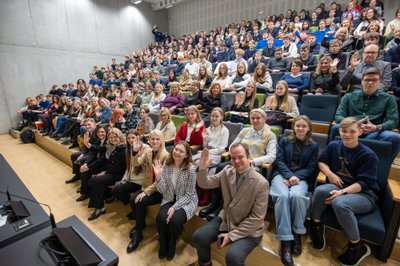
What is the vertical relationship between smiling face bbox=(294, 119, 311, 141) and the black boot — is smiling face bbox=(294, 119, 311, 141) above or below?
above

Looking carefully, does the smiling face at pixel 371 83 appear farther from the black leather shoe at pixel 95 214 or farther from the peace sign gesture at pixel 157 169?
the black leather shoe at pixel 95 214

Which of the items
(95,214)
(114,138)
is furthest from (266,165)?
(95,214)

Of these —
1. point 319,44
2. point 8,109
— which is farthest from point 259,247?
point 8,109

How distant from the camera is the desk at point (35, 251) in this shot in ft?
2.58

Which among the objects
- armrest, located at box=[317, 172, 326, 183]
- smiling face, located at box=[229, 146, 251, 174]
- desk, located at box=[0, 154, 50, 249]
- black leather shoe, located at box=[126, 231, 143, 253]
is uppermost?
smiling face, located at box=[229, 146, 251, 174]

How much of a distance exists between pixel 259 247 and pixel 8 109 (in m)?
8.24

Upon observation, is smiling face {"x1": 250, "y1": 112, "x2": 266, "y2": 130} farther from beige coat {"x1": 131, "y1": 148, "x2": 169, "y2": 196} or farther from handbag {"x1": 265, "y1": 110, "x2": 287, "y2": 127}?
beige coat {"x1": 131, "y1": 148, "x2": 169, "y2": 196}

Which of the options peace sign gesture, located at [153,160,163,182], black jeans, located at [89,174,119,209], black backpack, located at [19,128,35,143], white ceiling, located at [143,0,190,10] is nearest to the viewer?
peace sign gesture, located at [153,160,163,182]

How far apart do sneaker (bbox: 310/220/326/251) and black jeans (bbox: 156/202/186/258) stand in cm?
93

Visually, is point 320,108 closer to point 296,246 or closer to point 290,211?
point 290,211

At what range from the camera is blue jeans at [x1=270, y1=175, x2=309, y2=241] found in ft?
4.39

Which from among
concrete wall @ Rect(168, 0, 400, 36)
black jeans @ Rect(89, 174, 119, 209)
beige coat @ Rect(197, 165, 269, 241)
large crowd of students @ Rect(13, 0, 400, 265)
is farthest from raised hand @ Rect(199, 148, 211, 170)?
concrete wall @ Rect(168, 0, 400, 36)

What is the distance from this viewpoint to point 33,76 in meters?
6.68

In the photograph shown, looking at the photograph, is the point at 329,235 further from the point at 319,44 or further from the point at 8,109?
the point at 8,109
